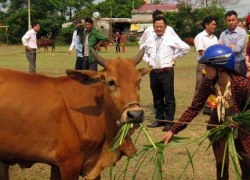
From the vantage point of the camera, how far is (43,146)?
4848 mm

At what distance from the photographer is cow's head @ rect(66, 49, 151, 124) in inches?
177

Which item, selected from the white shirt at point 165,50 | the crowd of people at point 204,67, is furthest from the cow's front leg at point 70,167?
the white shirt at point 165,50

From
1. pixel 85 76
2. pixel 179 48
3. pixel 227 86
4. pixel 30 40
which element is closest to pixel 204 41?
pixel 179 48

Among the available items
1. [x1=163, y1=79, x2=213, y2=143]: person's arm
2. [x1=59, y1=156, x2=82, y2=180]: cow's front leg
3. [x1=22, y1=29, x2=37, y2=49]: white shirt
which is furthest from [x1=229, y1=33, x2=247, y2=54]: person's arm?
[x1=22, y1=29, x2=37, y2=49]: white shirt

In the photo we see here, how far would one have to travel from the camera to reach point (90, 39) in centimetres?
1102

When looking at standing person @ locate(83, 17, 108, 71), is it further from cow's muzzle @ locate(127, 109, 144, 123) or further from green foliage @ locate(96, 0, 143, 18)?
green foliage @ locate(96, 0, 143, 18)

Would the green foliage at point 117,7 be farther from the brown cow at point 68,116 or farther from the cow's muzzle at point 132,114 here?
the cow's muzzle at point 132,114

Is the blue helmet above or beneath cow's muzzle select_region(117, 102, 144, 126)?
above

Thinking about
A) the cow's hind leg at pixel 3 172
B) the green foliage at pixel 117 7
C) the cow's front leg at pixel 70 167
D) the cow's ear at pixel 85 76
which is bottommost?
the cow's hind leg at pixel 3 172

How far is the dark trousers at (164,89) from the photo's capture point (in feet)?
29.1

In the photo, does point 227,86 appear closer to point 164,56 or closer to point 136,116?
point 136,116

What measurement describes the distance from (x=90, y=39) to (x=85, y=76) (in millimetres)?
6229

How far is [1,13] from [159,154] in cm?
6160

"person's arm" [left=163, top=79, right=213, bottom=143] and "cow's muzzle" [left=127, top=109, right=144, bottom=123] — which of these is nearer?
"cow's muzzle" [left=127, top=109, right=144, bottom=123]
